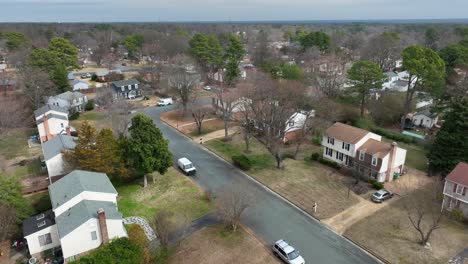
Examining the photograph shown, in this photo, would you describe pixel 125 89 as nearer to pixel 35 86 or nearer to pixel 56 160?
pixel 35 86

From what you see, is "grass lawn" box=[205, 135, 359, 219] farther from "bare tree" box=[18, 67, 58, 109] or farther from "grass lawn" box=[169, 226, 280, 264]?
"bare tree" box=[18, 67, 58, 109]

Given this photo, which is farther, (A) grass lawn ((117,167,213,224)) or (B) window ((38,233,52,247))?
(A) grass lawn ((117,167,213,224))

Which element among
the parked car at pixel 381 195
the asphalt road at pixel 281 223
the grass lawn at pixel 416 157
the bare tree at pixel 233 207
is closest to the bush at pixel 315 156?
the parked car at pixel 381 195

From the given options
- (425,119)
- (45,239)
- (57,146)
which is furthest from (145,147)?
(425,119)

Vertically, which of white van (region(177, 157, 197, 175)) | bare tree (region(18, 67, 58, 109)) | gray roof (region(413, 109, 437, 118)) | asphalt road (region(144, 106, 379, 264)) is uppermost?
bare tree (region(18, 67, 58, 109))

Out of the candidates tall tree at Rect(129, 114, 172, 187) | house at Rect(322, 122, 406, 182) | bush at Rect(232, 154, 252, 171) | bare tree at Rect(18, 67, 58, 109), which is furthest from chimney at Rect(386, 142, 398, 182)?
bare tree at Rect(18, 67, 58, 109)

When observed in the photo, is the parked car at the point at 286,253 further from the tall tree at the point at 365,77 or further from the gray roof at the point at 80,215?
the tall tree at the point at 365,77
